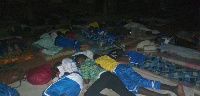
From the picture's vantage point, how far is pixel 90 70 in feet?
10.1

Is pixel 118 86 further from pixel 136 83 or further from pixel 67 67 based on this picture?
pixel 67 67

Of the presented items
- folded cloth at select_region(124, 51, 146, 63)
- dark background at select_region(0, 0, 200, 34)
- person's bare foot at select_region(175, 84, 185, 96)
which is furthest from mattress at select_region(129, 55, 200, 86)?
dark background at select_region(0, 0, 200, 34)

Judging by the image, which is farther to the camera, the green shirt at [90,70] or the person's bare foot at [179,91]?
the green shirt at [90,70]

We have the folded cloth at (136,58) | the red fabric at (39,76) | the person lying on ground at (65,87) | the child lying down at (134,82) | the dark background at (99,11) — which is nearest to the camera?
the person lying on ground at (65,87)

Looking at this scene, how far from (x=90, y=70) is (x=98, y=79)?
13.4 inches

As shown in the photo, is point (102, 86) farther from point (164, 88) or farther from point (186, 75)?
point (186, 75)

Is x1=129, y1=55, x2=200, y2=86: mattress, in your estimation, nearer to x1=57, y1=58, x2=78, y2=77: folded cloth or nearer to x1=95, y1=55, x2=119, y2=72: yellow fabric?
x1=95, y1=55, x2=119, y2=72: yellow fabric

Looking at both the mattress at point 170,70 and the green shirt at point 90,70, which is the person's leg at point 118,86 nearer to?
the green shirt at point 90,70

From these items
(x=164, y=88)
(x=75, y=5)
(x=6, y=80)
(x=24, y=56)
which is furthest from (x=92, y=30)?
(x=75, y=5)

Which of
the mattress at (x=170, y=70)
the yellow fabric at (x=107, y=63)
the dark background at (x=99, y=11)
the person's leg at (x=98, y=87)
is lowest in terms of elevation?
the mattress at (x=170, y=70)

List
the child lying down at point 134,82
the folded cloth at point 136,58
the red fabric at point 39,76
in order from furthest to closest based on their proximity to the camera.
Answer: the folded cloth at point 136,58
the red fabric at point 39,76
the child lying down at point 134,82

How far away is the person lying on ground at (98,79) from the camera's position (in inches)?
105

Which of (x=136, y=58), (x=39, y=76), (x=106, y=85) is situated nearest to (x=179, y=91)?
(x=106, y=85)

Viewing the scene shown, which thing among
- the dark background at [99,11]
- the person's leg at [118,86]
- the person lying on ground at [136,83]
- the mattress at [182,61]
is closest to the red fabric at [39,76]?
the person lying on ground at [136,83]
